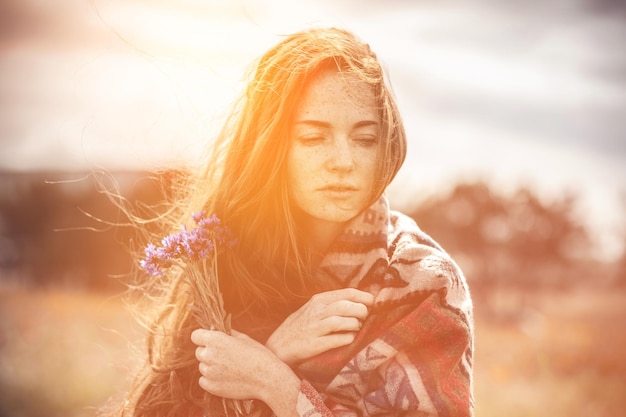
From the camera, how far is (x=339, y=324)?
2.67m

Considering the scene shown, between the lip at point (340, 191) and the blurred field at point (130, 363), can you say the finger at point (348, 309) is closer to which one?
the lip at point (340, 191)

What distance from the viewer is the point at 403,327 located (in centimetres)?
262

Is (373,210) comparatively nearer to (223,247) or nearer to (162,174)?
(223,247)

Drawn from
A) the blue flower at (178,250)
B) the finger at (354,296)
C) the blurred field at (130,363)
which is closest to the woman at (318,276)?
the finger at (354,296)

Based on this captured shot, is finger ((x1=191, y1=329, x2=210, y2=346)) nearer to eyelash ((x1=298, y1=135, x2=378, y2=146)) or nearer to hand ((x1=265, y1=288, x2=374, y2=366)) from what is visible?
hand ((x1=265, y1=288, x2=374, y2=366))

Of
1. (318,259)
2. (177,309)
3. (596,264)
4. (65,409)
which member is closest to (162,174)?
(177,309)

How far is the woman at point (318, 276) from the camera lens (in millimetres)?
2635

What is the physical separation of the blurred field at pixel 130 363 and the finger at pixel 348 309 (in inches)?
52.2

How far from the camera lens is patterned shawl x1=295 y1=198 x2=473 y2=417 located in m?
2.59

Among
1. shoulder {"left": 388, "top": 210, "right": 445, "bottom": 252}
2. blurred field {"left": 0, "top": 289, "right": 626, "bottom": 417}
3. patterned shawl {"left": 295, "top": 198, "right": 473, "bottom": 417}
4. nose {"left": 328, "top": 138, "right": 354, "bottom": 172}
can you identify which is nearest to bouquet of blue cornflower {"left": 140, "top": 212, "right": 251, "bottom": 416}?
patterned shawl {"left": 295, "top": 198, "right": 473, "bottom": 417}

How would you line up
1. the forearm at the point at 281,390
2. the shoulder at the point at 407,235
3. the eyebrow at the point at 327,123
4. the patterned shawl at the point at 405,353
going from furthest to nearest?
the shoulder at the point at 407,235, the eyebrow at the point at 327,123, the forearm at the point at 281,390, the patterned shawl at the point at 405,353

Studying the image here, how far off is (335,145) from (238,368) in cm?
94

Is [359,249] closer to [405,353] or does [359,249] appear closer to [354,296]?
[354,296]

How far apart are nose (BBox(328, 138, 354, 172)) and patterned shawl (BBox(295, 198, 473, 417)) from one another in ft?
1.25
